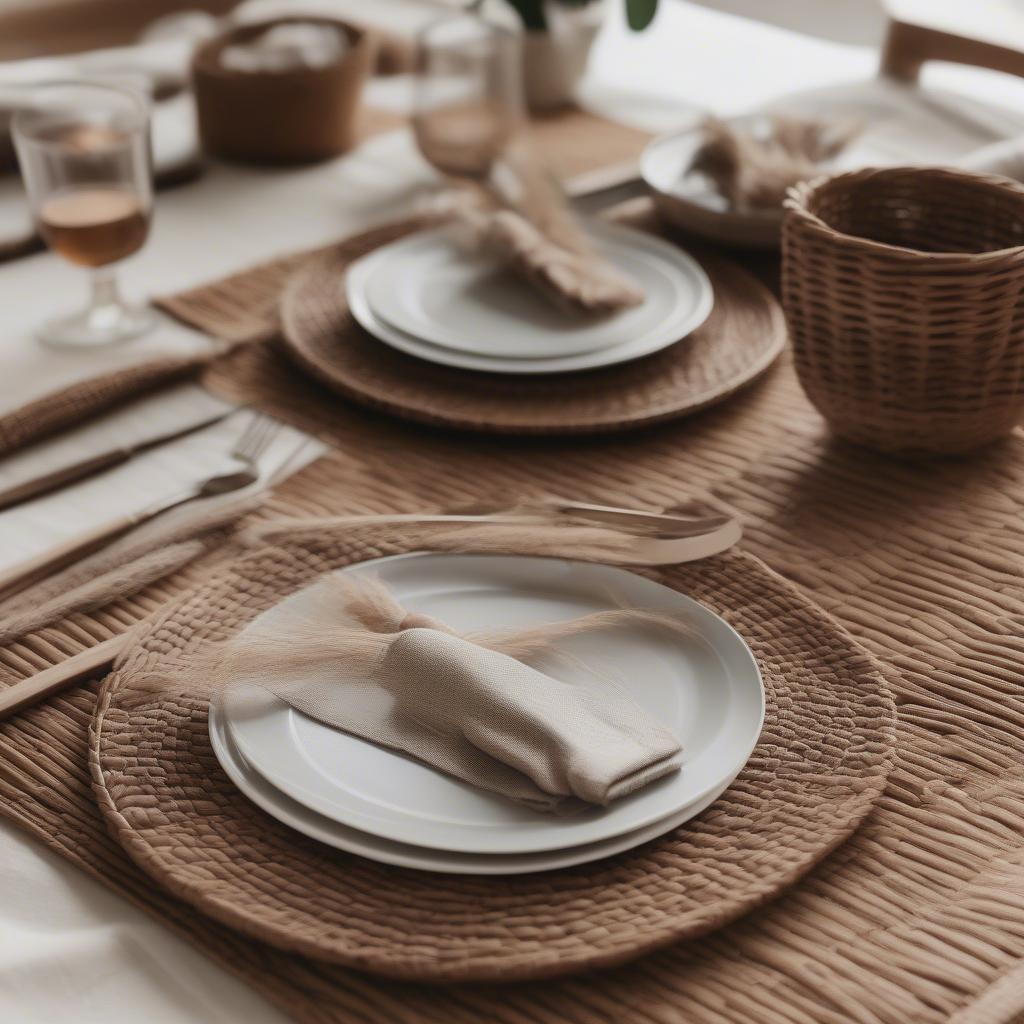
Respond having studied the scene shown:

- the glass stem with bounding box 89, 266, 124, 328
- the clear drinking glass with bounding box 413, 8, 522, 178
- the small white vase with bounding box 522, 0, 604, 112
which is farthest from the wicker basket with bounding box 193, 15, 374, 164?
the glass stem with bounding box 89, 266, 124, 328

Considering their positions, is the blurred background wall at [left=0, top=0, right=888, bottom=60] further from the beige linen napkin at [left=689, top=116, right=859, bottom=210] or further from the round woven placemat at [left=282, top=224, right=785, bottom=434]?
the round woven placemat at [left=282, top=224, right=785, bottom=434]

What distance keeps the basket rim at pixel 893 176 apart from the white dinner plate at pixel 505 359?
134 mm

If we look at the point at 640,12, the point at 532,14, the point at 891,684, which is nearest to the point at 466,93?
the point at 640,12

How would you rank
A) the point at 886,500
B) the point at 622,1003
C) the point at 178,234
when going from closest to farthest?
the point at 622,1003 → the point at 886,500 → the point at 178,234

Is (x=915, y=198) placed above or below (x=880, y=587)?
above

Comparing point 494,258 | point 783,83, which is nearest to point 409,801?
point 494,258

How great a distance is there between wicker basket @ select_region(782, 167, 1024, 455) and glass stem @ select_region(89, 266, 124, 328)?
0.49 m

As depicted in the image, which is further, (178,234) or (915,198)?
(178,234)

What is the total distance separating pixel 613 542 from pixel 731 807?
0.56ft

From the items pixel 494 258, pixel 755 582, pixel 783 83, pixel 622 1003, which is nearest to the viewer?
pixel 622 1003

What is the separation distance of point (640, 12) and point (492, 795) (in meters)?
0.86

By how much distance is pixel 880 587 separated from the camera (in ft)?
2.22

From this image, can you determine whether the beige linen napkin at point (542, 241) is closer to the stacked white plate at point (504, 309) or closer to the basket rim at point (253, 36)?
the stacked white plate at point (504, 309)

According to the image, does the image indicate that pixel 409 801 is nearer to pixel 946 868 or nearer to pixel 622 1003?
pixel 622 1003
